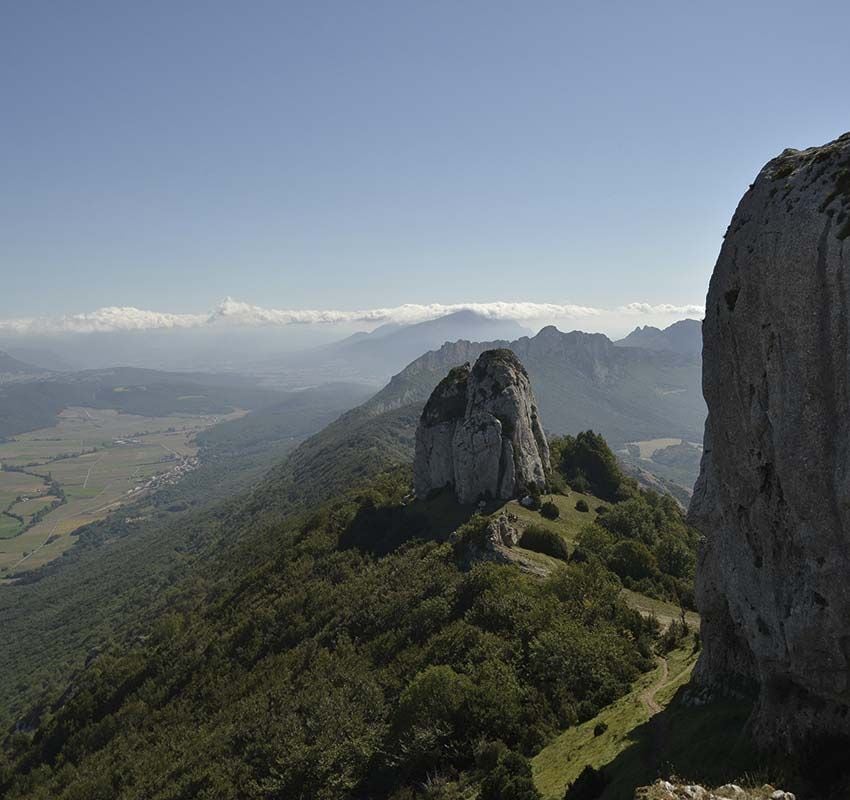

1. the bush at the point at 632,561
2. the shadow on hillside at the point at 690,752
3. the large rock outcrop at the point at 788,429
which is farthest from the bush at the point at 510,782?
the bush at the point at 632,561

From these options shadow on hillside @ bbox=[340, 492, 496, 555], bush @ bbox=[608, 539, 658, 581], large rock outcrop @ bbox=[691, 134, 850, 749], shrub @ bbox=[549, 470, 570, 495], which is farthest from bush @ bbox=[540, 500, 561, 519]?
large rock outcrop @ bbox=[691, 134, 850, 749]

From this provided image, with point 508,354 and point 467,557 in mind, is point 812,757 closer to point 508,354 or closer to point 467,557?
point 467,557

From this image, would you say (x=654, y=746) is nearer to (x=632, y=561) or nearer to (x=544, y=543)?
(x=544, y=543)

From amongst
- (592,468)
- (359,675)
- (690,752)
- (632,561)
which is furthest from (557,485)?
(690,752)

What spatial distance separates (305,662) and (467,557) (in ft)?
63.8

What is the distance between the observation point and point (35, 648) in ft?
525

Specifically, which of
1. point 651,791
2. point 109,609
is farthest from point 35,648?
point 651,791

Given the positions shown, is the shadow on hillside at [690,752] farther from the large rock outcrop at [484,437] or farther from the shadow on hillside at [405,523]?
the large rock outcrop at [484,437]

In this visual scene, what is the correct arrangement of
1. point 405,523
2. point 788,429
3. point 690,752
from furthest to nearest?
1. point 405,523
2. point 690,752
3. point 788,429

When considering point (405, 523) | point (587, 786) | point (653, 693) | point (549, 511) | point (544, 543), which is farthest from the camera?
point (405, 523)

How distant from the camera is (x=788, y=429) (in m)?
20.6

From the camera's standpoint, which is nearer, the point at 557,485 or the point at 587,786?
the point at 587,786

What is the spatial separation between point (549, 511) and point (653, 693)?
42200 mm

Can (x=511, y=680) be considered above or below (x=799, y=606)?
below
